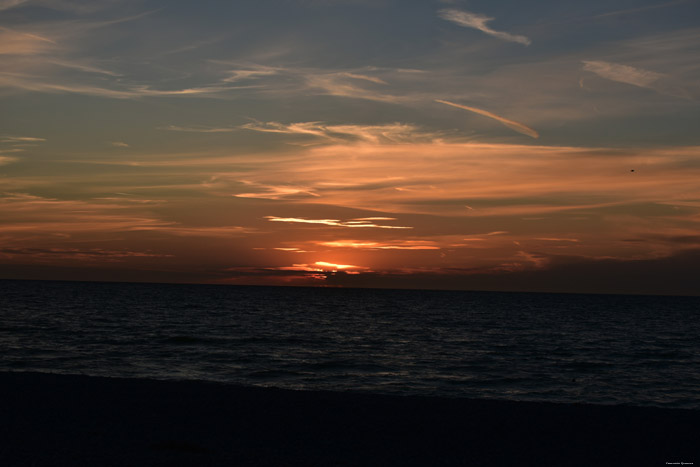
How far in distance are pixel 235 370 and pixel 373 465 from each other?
2268 cm

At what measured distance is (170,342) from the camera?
49.4 m

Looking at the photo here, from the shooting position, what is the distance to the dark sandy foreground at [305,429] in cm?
1370

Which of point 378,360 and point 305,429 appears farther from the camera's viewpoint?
point 378,360

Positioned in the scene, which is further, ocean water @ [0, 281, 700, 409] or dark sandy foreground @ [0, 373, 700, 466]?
ocean water @ [0, 281, 700, 409]

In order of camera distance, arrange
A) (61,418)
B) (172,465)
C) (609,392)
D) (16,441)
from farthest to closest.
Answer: (609,392)
(61,418)
(16,441)
(172,465)

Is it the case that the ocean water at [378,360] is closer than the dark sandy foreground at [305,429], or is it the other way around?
the dark sandy foreground at [305,429]

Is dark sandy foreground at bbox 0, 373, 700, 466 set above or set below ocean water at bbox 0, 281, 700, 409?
above

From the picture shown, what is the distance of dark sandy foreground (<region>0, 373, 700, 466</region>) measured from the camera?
45.0 ft

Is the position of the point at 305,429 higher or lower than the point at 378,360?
higher

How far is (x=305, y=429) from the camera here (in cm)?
1630

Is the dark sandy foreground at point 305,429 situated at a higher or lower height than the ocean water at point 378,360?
higher

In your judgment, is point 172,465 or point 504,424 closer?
point 172,465

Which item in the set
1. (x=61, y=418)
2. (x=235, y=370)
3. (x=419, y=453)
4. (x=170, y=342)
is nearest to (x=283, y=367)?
(x=235, y=370)

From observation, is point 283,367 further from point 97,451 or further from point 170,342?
point 97,451
